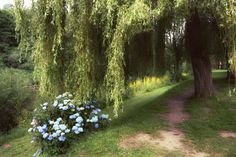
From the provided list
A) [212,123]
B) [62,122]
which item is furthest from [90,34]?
[212,123]

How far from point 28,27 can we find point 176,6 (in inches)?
125

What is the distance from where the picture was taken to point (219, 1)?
5398mm

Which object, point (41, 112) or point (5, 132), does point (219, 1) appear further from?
point (5, 132)

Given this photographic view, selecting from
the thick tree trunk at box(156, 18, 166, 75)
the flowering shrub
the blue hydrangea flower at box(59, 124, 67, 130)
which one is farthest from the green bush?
the thick tree trunk at box(156, 18, 166, 75)

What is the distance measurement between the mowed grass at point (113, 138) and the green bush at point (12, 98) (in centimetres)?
A: 80

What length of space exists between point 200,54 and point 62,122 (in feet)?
15.2

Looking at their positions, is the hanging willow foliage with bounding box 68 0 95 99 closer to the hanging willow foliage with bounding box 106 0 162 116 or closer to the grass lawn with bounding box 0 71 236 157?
the hanging willow foliage with bounding box 106 0 162 116

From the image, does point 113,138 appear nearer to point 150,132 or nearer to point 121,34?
point 150,132

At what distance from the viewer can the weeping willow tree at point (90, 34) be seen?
17.7 ft

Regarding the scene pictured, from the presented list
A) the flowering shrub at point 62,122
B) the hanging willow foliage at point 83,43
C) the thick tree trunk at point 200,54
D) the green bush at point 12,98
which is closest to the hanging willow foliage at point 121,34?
the hanging willow foliage at point 83,43

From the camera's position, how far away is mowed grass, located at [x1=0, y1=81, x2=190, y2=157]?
17.2ft

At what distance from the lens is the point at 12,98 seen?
9391mm

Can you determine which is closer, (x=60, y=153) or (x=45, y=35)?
(x=60, y=153)

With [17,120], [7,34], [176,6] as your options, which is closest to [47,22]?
[176,6]
